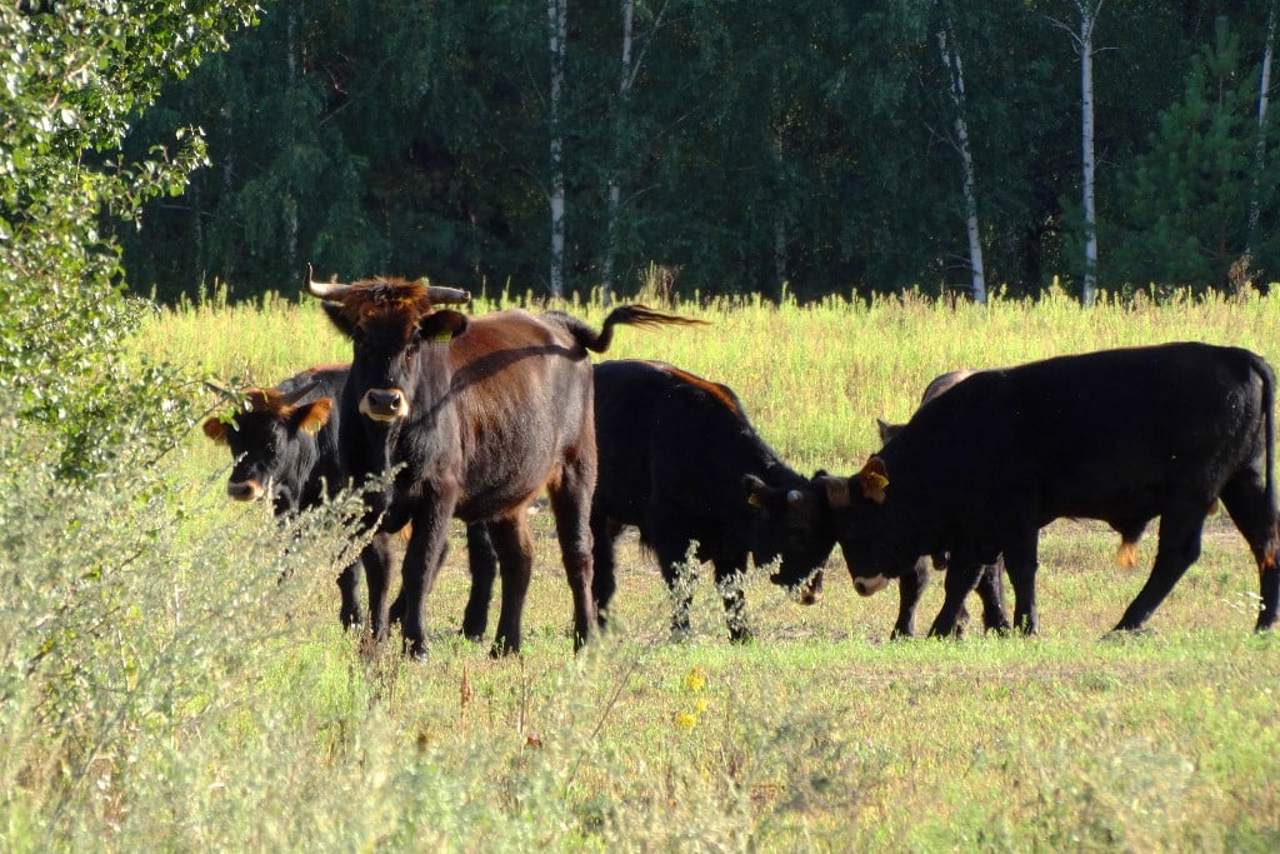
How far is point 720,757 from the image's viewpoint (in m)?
7.43

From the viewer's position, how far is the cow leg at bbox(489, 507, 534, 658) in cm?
1198

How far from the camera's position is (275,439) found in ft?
43.9

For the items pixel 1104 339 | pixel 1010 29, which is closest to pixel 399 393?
pixel 1104 339

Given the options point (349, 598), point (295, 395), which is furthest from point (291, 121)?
point (349, 598)

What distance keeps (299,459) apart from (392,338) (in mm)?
3090

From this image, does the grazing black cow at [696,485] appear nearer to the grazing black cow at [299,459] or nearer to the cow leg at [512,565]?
the grazing black cow at [299,459]

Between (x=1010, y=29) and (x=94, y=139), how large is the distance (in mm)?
35789

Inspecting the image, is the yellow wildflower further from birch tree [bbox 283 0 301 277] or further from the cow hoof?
birch tree [bbox 283 0 301 277]

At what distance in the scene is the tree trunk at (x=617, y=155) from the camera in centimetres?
3969

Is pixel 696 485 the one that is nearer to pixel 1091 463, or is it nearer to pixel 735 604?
pixel 1091 463

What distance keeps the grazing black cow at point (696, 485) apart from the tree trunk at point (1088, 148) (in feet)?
81.5

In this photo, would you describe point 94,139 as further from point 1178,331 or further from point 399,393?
point 1178,331

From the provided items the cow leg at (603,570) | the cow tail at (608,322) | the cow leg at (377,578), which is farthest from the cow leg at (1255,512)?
the cow leg at (377,578)

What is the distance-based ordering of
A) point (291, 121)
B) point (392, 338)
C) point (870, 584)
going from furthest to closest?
point (291, 121) < point (870, 584) < point (392, 338)
